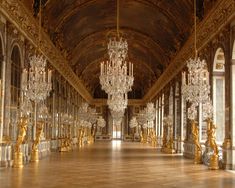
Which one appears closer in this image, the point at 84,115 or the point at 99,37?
the point at 99,37

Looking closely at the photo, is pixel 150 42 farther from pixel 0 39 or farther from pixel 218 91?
pixel 0 39

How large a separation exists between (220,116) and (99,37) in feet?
55.9

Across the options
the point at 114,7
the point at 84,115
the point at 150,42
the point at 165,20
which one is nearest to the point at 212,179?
the point at 165,20

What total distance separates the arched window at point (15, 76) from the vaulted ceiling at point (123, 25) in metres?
2.61

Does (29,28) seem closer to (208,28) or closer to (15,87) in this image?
(15,87)

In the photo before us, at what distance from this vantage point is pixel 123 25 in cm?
3155

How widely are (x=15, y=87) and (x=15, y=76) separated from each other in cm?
44

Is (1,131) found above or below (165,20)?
below

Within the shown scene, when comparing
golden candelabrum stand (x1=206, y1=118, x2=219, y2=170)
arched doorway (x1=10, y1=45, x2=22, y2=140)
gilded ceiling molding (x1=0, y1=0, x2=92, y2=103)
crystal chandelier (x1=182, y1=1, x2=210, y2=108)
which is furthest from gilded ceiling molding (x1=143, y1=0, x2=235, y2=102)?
arched doorway (x1=10, y1=45, x2=22, y2=140)

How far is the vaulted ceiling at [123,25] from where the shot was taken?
2303cm

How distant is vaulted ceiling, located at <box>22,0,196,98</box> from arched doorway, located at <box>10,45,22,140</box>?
268 cm

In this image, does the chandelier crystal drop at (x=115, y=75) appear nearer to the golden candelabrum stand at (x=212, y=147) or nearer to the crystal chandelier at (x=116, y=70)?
the crystal chandelier at (x=116, y=70)

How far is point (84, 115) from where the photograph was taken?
37.8 metres

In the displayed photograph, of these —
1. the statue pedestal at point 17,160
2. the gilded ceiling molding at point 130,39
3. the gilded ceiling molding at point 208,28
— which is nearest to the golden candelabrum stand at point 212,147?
the gilded ceiling molding at point 208,28
